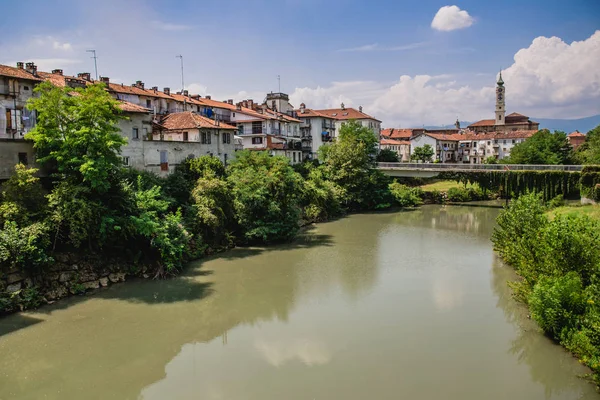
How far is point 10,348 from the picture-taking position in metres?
18.5

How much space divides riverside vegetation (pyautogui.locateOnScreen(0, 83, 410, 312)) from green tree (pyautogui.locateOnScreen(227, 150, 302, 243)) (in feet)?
0.27

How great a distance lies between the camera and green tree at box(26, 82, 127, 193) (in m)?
25.1

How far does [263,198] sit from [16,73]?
1967cm

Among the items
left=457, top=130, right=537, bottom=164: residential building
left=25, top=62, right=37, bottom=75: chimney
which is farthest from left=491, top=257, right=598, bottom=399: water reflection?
left=457, top=130, right=537, bottom=164: residential building

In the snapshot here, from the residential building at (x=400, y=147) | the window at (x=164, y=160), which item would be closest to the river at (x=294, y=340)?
the window at (x=164, y=160)

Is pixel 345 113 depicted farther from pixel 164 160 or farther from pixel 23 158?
pixel 23 158

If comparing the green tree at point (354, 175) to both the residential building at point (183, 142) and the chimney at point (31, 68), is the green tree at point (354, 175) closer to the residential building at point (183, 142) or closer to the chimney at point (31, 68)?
the residential building at point (183, 142)

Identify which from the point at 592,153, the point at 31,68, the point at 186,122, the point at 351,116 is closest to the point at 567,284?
the point at 186,122

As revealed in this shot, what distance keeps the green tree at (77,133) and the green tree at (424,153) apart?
76000 millimetres

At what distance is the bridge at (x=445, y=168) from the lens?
55.5 meters

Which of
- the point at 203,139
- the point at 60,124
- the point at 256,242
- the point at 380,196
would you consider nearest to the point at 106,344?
the point at 60,124

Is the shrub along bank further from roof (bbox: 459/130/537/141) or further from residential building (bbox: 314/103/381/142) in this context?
roof (bbox: 459/130/537/141)

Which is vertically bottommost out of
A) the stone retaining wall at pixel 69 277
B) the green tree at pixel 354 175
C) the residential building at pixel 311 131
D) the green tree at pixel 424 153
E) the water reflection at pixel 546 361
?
the water reflection at pixel 546 361

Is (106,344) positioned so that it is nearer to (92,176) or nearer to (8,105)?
(92,176)
